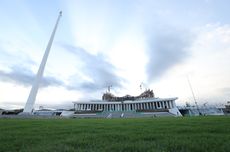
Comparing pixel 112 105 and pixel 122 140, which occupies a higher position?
pixel 112 105

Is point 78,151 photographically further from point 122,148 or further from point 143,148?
point 143,148

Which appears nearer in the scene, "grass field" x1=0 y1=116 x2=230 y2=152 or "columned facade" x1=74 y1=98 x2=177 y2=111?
"grass field" x1=0 y1=116 x2=230 y2=152

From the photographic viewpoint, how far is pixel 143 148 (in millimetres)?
4727

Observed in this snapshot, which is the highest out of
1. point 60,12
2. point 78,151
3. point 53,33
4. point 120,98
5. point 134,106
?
point 60,12

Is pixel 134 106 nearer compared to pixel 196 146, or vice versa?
pixel 196 146

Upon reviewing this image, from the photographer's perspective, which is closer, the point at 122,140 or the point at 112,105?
the point at 122,140

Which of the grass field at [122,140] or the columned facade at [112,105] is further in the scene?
the columned facade at [112,105]

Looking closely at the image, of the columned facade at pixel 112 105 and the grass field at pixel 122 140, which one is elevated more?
the columned facade at pixel 112 105

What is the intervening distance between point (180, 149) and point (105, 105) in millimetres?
107759

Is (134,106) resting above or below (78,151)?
above

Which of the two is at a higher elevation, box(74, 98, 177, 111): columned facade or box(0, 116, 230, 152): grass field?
box(74, 98, 177, 111): columned facade

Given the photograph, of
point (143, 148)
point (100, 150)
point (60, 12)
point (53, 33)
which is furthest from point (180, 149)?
point (60, 12)

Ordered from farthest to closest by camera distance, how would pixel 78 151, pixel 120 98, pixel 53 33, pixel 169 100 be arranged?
pixel 120 98, pixel 169 100, pixel 53 33, pixel 78 151

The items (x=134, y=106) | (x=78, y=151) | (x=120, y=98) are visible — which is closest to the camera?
(x=78, y=151)
